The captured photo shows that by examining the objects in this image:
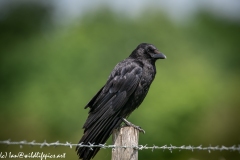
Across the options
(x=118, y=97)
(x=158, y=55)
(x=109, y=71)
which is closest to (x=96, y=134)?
(x=118, y=97)

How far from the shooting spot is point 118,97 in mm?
7332

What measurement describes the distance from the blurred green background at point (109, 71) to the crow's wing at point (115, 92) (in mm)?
5274

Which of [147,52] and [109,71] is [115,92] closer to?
[147,52]

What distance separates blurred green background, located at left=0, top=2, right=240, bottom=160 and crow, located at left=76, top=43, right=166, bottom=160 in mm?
5116

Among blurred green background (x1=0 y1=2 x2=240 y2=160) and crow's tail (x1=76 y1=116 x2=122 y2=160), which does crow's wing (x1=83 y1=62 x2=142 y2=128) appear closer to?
crow's tail (x1=76 y1=116 x2=122 y2=160)

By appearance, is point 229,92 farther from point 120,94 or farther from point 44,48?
point 120,94

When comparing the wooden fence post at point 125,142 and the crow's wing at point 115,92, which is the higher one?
the crow's wing at point 115,92

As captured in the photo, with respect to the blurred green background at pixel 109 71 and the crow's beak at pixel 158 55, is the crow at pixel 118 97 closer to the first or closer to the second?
the crow's beak at pixel 158 55

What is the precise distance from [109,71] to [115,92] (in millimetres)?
10593

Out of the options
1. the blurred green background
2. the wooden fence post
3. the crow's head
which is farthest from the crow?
the blurred green background

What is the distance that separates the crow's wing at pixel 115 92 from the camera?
22.8 ft

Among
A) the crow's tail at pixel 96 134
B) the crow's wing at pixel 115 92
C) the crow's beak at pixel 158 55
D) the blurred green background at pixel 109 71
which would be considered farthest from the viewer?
the blurred green background at pixel 109 71

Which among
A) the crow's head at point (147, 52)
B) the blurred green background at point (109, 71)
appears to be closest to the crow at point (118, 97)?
the crow's head at point (147, 52)

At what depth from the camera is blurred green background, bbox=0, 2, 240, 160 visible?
15.5m
